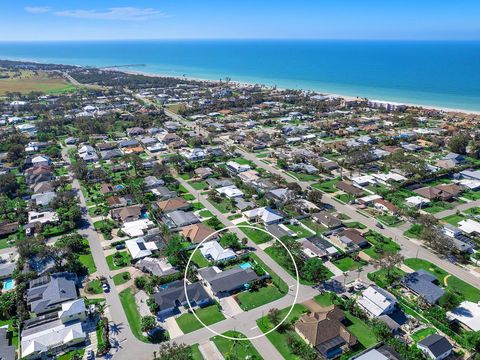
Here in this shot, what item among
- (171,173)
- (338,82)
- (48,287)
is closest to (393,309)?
(48,287)

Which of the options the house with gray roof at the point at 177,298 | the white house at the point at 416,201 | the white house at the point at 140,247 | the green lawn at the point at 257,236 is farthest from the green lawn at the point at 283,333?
the white house at the point at 416,201

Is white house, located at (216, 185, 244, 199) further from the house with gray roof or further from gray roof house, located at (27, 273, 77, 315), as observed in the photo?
gray roof house, located at (27, 273, 77, 315)

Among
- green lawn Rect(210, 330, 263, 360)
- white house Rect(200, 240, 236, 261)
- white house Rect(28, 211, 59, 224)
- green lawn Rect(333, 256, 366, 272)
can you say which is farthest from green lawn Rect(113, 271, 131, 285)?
green lawn Rect(333, 256, 366, 272)

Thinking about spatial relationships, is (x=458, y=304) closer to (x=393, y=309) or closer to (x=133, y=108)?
(x=393, y=309)

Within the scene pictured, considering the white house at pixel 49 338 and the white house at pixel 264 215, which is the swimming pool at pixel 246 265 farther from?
the white house at pixel 49 338

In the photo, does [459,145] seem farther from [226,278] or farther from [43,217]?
[43,217]

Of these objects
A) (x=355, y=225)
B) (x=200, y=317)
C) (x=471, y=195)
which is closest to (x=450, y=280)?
(x=355, y=225)
